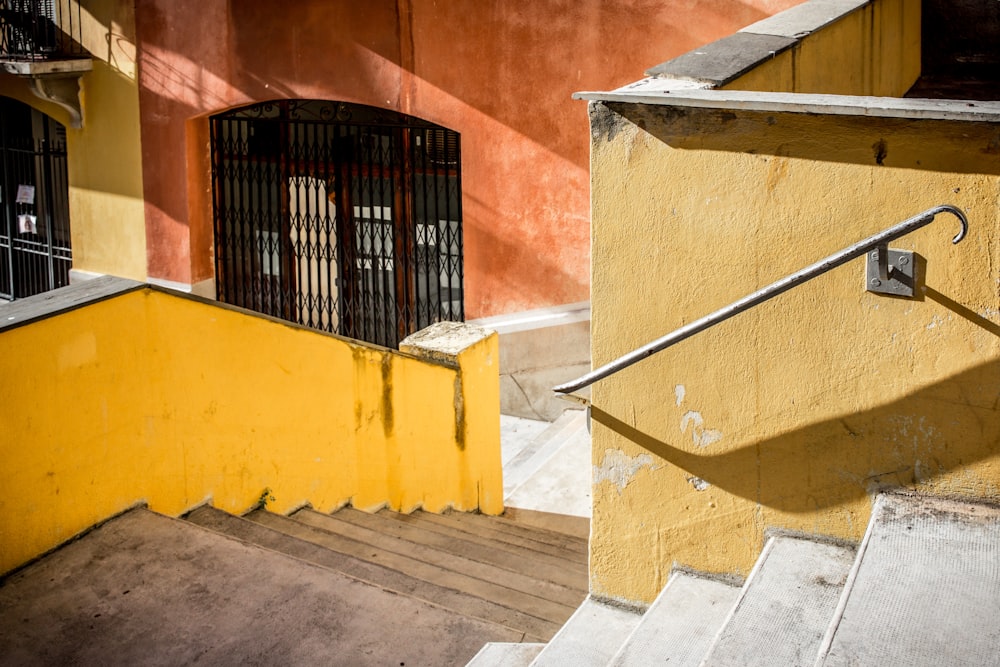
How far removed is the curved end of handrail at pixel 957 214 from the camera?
290cm

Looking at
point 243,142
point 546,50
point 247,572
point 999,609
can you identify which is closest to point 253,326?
point 247,572

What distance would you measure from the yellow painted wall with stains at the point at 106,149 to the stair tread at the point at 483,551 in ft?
20.6

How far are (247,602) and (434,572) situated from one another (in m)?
1.22

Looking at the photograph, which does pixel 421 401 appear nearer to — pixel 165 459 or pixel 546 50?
pixel 165 459

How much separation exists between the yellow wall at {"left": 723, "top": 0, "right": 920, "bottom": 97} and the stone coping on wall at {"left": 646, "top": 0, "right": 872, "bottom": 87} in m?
0.04

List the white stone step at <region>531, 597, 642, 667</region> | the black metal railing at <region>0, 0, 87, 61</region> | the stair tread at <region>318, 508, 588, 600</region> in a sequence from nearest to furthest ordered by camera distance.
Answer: the white stone step at <region>531, 597, 642, 667</region>
the stair tread at <region>318, 508, 588, 600</region>
the black metal railing at <region>0, 0, 87, 61</region>

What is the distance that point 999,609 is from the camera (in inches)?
104

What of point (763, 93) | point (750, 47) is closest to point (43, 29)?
point (750, 47)

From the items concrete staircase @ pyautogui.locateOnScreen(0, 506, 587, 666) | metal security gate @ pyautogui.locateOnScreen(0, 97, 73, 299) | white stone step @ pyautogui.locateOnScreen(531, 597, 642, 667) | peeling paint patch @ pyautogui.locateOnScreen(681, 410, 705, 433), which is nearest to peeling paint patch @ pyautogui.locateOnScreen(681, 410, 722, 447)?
peeling paint patch @ pyautogui.locateOnScreen(681, 410, 705, 433)

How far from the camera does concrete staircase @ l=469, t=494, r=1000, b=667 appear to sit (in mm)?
2564

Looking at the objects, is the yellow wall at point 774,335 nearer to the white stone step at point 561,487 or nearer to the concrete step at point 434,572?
the concrete step at point 434,572

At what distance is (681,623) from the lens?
11.0ft

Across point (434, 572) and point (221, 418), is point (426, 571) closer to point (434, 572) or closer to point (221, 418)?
point (434, 572)

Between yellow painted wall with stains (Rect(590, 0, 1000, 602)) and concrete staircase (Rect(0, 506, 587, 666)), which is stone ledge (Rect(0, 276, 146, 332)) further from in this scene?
yellow painted wall with stains (Rect(590, 0, 1000, 602))
